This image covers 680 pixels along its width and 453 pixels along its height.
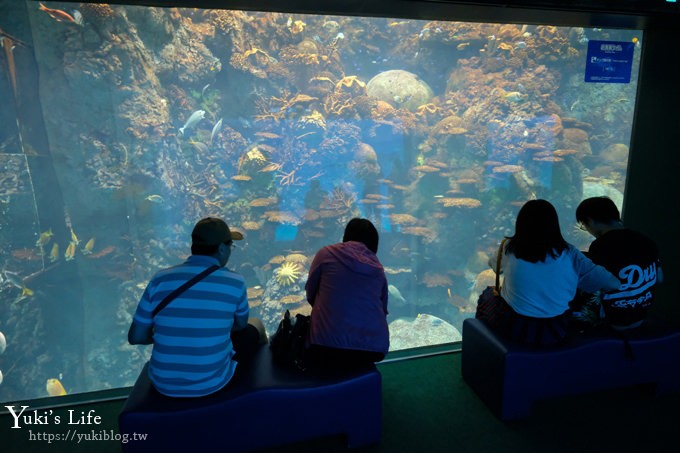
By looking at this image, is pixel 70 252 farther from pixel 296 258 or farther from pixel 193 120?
pixel 296 258

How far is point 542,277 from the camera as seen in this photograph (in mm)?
2061

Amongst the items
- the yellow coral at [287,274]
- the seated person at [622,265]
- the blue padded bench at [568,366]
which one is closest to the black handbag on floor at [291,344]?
the blue padded bench at [568,366]

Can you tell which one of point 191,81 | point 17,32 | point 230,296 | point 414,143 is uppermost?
point 17,32

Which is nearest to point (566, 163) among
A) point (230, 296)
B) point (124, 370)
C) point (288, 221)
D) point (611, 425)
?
point (288, 221)

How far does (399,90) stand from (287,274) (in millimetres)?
7344

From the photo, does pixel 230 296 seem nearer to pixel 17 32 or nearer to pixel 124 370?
pixel 17 32

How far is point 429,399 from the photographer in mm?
2449

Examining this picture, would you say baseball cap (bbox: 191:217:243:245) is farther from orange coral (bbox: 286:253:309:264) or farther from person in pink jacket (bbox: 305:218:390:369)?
orange coral (bbox: 286:253:309:264)

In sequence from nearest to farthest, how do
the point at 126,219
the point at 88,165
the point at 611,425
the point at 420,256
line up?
1. the point at 611,425
2. the point at 88,165
3. the point at 126,219
4. the point at 420,256

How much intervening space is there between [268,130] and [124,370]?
9.50 m

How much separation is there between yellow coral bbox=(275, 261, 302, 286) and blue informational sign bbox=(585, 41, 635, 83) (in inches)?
320

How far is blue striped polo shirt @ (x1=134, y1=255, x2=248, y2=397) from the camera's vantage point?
1.61 meters

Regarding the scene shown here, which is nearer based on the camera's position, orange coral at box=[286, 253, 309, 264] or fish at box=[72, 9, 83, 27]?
fish at box=[72, 9, 83, 27]

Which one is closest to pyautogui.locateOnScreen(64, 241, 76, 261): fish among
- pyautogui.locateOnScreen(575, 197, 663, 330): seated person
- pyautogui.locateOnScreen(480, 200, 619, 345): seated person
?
pyautogui.locateOnScreen(480, 200, 619, 345): seated person
